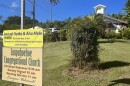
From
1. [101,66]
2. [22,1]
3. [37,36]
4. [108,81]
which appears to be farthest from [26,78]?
[101,66]

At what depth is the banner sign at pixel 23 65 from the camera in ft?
25.0

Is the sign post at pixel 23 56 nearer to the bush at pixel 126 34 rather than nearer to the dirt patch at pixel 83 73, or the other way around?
the dirt patch at pixel 83 73

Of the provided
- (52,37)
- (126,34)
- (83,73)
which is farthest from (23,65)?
(52,37)

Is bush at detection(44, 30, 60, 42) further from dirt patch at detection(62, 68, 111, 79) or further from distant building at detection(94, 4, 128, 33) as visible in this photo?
dirt patch at detection(62, 68, 111, 79)

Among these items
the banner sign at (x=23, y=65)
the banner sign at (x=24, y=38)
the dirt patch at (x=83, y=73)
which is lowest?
the dirt patch at (x=83, y=73)

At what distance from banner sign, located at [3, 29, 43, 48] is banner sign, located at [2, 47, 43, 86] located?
118 millimetres

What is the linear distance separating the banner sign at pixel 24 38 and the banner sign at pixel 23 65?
0.12 metres

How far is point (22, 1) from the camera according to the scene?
26.1ft

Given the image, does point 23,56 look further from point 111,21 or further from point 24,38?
point 111,21

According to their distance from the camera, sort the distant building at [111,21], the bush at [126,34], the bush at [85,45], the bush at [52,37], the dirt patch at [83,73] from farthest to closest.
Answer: the distant building at [111,21]
the bush at [52,37]
the bush at [126,34]
the bush at [85,45]
the dirt patch at [83,73]

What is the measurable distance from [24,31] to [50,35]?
30.4 metres

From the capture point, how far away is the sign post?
299 inches

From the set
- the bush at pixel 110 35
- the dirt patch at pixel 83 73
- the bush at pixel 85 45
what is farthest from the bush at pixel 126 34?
the dirt patch at pixel 83 73

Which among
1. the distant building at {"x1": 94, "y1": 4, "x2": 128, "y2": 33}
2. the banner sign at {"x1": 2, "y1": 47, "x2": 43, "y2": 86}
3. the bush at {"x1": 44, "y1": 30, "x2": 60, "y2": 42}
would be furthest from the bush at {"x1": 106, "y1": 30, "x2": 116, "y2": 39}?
the banner sign at {"x1": 2, "y1": 47, "x2": 43, "y2": 86}
